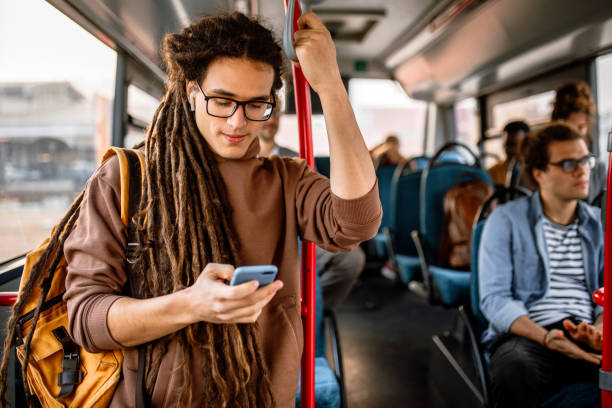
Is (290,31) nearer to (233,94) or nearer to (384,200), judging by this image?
(233,94)

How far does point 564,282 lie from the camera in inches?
78.6

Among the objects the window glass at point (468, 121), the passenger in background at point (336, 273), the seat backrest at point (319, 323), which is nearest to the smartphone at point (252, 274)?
the seat backrest at point (319, 323)

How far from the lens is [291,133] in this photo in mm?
5848

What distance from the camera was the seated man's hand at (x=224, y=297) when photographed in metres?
0.75

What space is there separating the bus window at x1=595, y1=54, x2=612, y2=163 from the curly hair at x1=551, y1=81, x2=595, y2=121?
Result: 1.95 feet

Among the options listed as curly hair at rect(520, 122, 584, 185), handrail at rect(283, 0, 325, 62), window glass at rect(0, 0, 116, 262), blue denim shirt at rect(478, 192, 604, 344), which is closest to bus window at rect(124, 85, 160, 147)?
window glass at rect(0, 0, 116, 262)

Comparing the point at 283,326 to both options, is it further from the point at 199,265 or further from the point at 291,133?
the point at 291,133

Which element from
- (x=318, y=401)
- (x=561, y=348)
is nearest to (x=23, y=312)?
(x=318, y=401)

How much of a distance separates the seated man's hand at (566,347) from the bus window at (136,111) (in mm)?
2153

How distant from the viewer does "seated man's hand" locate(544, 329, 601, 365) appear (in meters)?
1.66

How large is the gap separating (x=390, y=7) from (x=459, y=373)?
351 centimetres

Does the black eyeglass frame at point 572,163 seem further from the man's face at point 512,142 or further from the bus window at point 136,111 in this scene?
the bus window at point 136,111

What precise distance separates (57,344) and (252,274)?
588mm

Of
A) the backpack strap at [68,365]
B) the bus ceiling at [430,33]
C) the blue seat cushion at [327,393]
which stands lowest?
the blue seat cushion at [327,393]
